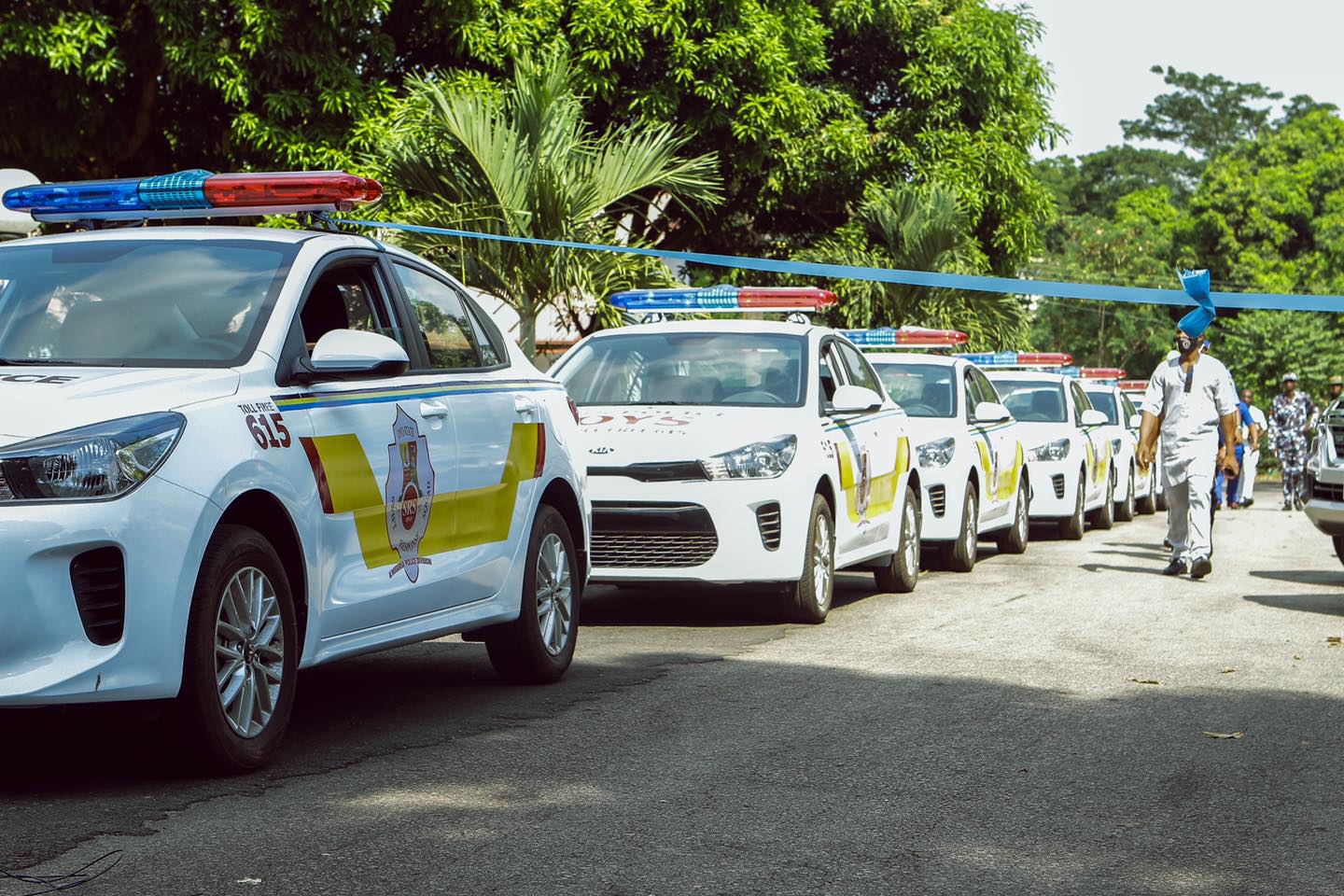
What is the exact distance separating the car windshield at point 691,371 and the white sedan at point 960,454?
2921 mm

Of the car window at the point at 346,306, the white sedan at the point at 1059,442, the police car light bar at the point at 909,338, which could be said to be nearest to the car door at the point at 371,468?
A: the car window at the point at 346,306

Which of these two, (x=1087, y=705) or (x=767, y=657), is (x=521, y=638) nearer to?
(x=767, y=657)

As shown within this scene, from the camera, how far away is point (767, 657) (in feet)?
29.2

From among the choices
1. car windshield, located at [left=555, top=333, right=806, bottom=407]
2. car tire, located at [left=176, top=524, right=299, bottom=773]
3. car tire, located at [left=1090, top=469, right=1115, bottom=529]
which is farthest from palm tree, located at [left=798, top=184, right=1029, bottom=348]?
car tire, located at [left=176, top=524, right=299, bottom=773]

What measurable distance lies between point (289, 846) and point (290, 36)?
1581cm

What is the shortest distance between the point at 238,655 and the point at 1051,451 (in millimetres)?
14188

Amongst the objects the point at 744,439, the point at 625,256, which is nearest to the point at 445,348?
the point at 744,439

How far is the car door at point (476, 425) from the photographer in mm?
7020

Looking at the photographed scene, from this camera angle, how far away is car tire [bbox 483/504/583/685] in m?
7.68

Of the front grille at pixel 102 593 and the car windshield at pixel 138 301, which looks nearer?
the front grille at pixel 102 593

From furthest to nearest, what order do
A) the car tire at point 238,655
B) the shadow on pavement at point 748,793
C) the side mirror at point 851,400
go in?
the side mirror at point 851,400 < the car tire at point 238,655 < the shadow on pavement at point 748,793

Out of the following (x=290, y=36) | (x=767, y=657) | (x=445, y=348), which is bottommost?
(x=767, y=657)

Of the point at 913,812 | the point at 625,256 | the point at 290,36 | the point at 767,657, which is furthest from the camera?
the point at 290,36

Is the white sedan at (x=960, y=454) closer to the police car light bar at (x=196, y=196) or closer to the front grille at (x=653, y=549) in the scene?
the front grille at (x=653, y=549)
